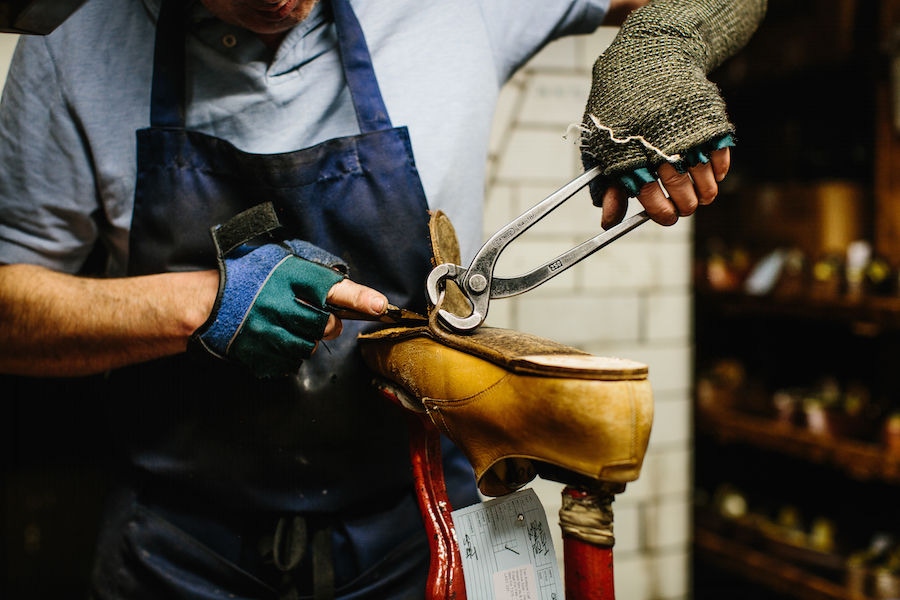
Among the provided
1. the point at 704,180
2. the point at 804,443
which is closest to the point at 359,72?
the point at 704,180

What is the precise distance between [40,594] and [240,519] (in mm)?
735

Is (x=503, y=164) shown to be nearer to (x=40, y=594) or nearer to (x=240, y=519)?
(x=240, y=519)

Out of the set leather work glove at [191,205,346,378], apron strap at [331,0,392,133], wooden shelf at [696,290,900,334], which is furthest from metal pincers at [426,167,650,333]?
wooden shelf at [696,290,900,334]

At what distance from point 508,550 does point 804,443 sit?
153cm

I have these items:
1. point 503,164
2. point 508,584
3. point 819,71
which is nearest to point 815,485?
point 819,71

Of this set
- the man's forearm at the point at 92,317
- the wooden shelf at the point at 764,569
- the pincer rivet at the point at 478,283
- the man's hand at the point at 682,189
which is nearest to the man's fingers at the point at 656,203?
the man's hand at the point at 682,189

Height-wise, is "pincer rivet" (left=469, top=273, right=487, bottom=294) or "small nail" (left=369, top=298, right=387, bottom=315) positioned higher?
"pincer rivet" (left=469, top=273, right=487, bottom=294)

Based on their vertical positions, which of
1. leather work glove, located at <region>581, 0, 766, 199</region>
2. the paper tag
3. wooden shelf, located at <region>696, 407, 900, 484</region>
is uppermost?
leather work glove, located at <region>581, 0, 766, 199</region>

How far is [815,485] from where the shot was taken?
2.27 meters

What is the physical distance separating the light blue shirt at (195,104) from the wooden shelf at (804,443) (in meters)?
1.35

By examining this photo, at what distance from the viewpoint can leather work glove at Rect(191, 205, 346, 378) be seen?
0.73m

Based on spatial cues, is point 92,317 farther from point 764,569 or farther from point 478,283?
point 764,569

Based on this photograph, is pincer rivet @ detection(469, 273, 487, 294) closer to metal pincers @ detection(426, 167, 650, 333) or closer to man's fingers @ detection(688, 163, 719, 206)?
metal pincers @ detection(426, 167, 650, 333)

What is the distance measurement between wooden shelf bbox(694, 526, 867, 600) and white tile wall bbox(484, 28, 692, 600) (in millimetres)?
272
